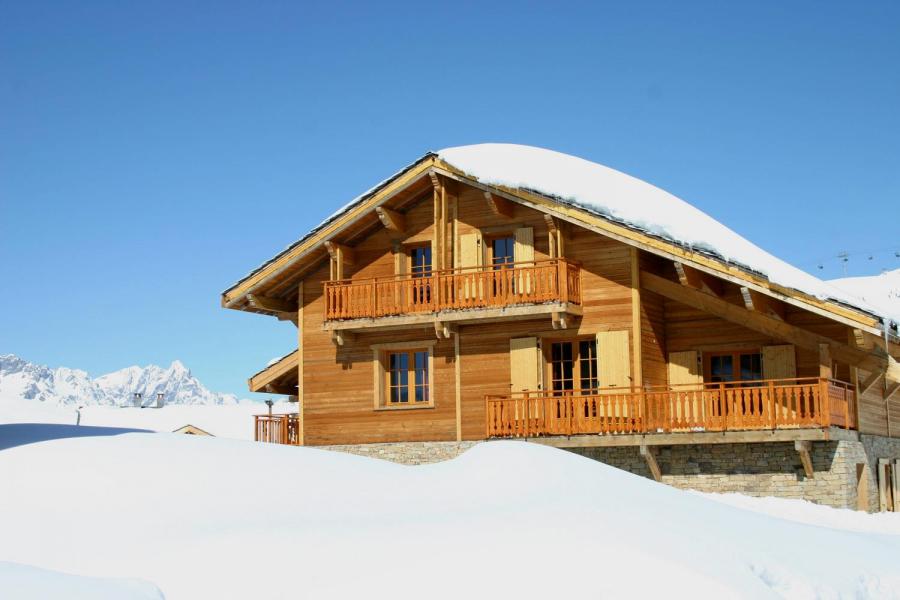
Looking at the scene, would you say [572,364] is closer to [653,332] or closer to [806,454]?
[653,332]

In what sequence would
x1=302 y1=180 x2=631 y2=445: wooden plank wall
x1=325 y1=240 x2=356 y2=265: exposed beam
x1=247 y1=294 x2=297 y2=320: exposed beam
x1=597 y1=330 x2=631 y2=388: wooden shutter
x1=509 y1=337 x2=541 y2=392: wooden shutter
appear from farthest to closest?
x1=247 y1=294 x2=297 y2=320: exposed beam
x1=325 y1=240 x2=356 y2=265: exposed beam
x1=509 y1=337 x2=541 y2=392: wooden shutter
x1=302 y1=180 x2=631 y2=445: wooden plank wall
x1=597 y1=330 x2=631 y2=388: wooden shutter

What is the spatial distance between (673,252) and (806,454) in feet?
14.5

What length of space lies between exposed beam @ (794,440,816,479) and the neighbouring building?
5 cm

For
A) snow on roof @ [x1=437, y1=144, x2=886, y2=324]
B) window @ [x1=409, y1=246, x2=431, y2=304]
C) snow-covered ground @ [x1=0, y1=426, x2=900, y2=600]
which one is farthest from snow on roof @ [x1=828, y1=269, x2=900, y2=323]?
snow-covered ground @ [x1=0, y1=426, x2=900, y2=600]

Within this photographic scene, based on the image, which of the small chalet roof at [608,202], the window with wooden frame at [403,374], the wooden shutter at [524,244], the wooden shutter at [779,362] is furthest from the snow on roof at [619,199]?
the window with wooden frame at [403,374]

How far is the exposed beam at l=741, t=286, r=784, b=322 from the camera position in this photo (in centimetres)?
2158

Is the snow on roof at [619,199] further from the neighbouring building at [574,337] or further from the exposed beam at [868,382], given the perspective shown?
the exposed beam at [868,382]

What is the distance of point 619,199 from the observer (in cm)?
2523

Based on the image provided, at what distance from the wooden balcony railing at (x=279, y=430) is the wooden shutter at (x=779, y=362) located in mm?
10521

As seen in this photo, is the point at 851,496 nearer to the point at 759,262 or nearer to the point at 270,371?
the point at 759,262

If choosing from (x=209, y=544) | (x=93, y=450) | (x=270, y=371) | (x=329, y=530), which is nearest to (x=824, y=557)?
(x=329, y=530)

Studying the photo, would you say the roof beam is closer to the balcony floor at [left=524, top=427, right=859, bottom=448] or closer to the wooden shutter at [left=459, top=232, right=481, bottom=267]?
the wooden shutter at [left=459, top=232, right=481, bottom=267]

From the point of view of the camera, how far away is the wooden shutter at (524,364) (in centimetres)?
2417

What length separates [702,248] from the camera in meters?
22.0
